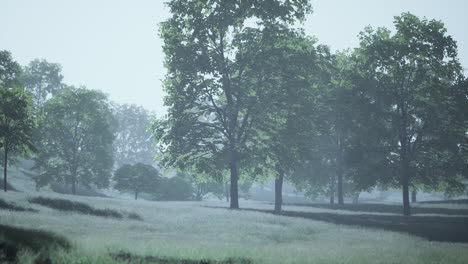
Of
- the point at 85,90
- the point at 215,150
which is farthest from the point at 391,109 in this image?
the point at 85,90

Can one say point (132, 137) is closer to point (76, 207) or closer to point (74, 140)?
point (74, 140)

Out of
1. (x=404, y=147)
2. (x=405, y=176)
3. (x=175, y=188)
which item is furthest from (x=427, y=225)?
(x=175, y=188)

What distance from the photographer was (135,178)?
5341cm

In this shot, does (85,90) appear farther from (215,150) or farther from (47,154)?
(215,150)

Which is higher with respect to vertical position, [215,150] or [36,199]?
[215,150]

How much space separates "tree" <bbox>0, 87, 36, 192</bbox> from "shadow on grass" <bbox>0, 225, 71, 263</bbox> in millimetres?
21997

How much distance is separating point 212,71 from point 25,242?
2039cm

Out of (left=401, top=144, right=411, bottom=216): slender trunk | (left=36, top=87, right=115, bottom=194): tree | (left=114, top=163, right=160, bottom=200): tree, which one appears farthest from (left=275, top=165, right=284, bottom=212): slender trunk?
(left=36, top=87, right=115, bottom=194): tree

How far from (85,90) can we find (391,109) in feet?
112

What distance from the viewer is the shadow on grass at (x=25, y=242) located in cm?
948

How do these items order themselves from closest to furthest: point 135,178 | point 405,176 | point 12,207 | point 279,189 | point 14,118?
point 12,207 → point 405,176 → point 14,118 → point 279,189 → point 135,178

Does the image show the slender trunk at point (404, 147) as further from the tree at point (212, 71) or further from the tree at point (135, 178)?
the tree at point (135, 178)

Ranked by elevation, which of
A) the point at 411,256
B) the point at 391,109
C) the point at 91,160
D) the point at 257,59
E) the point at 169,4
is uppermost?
the point at 169,4

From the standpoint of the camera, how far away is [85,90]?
48.3m
